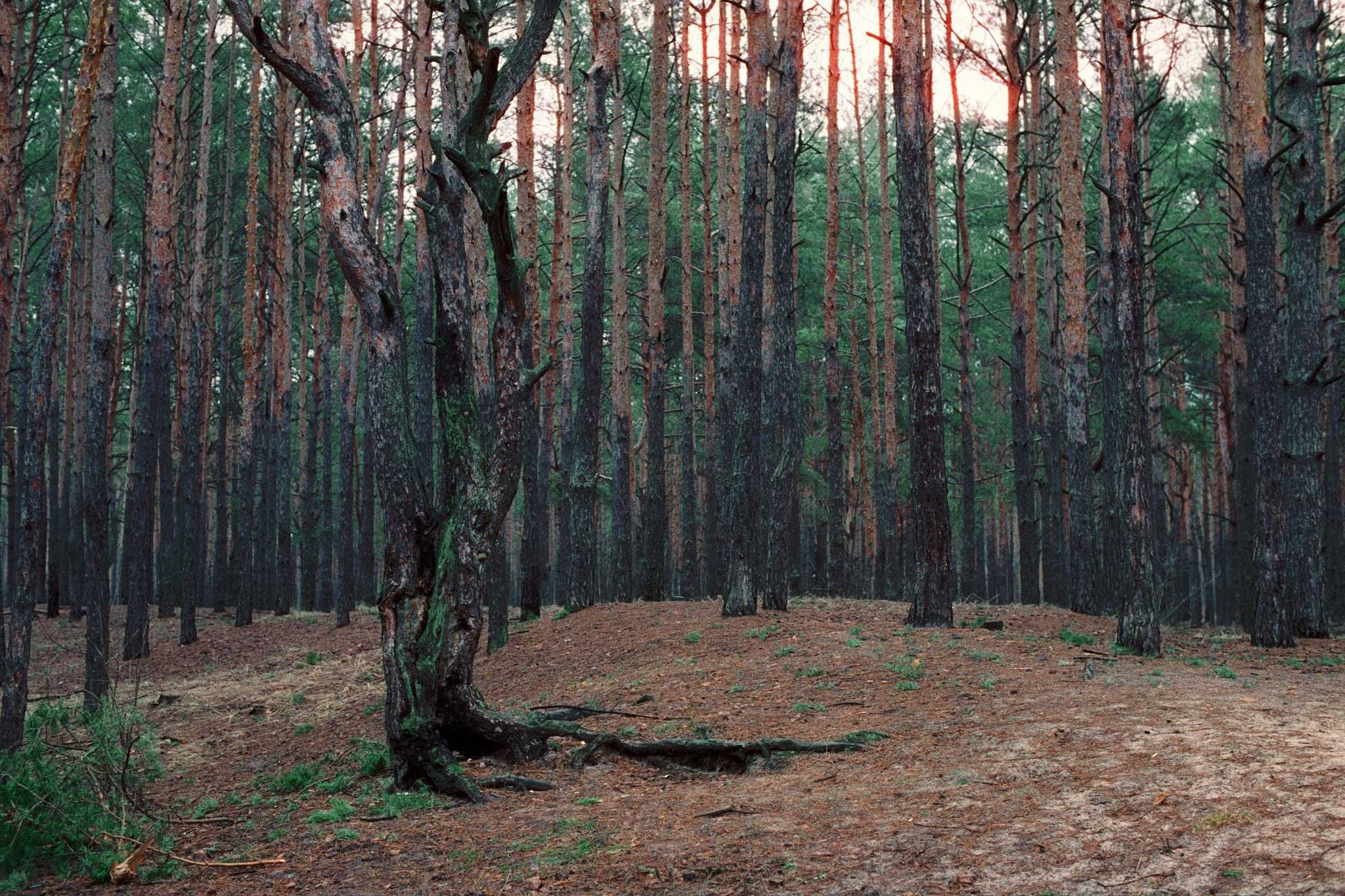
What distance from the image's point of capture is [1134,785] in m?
5.58

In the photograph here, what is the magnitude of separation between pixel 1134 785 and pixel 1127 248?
648cm

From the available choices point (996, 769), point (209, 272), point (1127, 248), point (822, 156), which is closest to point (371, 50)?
point (209, 272)

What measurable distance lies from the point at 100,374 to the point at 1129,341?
11.5 m

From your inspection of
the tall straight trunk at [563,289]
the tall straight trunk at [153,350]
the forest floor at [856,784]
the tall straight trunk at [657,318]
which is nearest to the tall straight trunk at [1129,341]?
the forest floor at [856,784]

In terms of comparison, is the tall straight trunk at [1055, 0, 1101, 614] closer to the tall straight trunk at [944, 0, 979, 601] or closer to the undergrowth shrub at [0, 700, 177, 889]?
the tall straight trunk at [944, 0, 979, 601]

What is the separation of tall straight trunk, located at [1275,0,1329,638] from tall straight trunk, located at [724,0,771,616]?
6087mm

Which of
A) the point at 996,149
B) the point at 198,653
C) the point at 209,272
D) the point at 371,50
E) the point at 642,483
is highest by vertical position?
the point at 996,149

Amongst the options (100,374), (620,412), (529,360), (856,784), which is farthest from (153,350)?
(856,784)

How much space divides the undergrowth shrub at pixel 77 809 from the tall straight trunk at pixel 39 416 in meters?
1.12

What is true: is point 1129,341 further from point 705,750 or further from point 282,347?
point 282,347

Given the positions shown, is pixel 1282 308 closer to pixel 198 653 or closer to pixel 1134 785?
pixel 1134 785

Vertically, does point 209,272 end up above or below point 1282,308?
above

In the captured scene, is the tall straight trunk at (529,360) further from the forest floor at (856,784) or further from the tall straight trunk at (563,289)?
the forest floor at (856,784)

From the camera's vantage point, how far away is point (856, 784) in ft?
21.0
